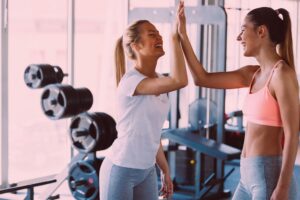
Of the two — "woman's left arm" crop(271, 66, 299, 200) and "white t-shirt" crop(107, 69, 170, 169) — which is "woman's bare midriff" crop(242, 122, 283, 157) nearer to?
"woman's left arm" crop(271, 66, 299, 200)

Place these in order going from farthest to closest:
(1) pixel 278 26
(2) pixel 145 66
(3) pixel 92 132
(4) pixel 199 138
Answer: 1. (4) pixel 199 138
2. (3) pixel 92 132
3. (2) pixel 145 66
4. (1) pixel 278 26

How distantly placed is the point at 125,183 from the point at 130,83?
0.34 metres

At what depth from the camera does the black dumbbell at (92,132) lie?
315 cm

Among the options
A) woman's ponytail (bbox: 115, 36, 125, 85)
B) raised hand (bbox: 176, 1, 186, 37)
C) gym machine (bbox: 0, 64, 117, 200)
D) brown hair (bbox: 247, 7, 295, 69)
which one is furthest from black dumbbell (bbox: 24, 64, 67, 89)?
brown hair (bbox: 247, 7, 295, 69)

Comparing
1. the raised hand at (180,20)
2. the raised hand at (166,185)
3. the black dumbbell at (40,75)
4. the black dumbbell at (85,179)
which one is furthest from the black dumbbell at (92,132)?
the raised hand at (180,20)

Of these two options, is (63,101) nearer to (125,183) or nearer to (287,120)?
(125,183)

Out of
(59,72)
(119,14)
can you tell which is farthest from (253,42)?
(119,14)

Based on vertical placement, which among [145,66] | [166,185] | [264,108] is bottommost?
[166,185]

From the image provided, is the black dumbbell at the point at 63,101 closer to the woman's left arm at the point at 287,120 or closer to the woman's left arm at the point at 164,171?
the woman's left arm at the point at 164,171

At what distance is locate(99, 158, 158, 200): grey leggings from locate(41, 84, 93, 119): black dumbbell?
1.53 meters

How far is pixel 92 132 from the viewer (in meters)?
3.19

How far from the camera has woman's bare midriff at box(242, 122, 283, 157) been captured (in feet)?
5.10

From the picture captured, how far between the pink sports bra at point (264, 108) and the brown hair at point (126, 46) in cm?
48

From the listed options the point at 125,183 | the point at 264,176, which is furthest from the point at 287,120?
the point at 125,183
